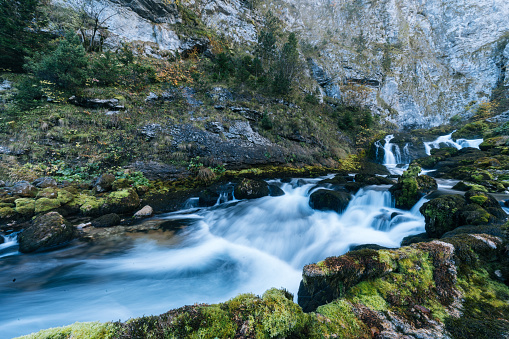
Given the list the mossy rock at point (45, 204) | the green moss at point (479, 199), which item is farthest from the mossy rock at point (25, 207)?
the green moss at point (479, 199)

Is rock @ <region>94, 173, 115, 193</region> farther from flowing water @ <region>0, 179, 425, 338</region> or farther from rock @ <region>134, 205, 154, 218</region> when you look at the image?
flowing water @ <region>0, 179, 425, 338</region>

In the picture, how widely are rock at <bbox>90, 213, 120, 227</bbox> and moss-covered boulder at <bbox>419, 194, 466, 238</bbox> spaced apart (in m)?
10.0

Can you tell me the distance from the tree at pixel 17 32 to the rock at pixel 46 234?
1284cm

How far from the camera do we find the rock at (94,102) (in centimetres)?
1126

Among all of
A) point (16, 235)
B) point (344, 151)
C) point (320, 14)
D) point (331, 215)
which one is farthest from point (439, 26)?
point (16, 235)

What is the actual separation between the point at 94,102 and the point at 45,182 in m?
6.69

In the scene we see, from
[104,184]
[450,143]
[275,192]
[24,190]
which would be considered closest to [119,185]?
[104,184]

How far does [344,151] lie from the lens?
800 inches

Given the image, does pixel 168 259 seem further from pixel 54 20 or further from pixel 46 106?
pixel 54 20

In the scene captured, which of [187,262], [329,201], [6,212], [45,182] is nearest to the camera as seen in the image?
[187,262]

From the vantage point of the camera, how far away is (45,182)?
748cm

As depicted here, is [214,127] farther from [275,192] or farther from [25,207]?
[25,207]

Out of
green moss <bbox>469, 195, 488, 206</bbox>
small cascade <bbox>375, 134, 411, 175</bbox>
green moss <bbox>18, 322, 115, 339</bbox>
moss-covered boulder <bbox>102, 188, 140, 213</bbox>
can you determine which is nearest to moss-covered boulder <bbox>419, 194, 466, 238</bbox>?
green moss <bbox>469, 195, 488, 206</bbox>

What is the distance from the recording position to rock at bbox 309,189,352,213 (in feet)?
26.0
